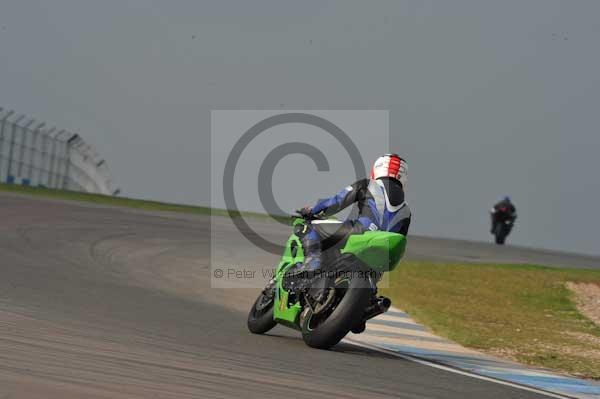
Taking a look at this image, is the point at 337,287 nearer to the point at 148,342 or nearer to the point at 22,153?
the point at 148,342

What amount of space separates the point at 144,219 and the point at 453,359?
14448 millimetres

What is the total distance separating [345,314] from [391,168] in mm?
1271

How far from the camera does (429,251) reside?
79.9ft

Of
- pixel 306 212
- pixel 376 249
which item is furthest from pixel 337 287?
pixel 306 212

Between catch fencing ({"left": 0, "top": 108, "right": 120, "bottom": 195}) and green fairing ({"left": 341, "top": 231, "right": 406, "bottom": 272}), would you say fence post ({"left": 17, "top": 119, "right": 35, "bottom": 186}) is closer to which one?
catch fencing ({"left": 0, "top": 108, "right": 120, "bottom": 195})

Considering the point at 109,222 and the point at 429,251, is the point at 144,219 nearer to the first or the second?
the point at 109,222

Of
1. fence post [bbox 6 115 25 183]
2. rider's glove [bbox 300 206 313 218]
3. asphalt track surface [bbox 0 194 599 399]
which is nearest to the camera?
asphalt track surface [bbox 0 194 599 399]

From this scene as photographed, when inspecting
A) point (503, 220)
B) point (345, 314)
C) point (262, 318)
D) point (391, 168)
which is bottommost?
point (262, 318)

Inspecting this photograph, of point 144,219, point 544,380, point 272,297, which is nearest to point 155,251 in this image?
point 144,219

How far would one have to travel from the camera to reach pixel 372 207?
28.4 ft

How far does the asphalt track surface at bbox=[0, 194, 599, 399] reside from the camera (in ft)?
17.8

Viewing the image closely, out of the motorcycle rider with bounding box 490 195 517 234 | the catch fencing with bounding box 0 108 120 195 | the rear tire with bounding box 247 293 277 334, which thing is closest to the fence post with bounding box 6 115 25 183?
the catch fencing with bounding box 0 108 120 195

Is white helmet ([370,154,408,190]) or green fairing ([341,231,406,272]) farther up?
white helmet ([370,154,408,190])

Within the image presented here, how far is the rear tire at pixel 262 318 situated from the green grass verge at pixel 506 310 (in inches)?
94.5
